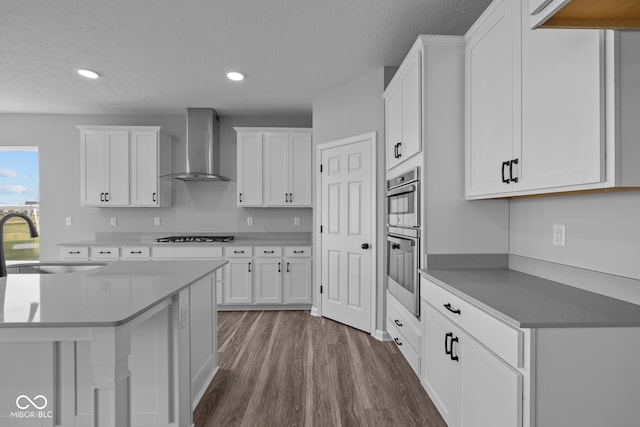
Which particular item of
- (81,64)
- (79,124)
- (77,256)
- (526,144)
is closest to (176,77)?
(81,64)

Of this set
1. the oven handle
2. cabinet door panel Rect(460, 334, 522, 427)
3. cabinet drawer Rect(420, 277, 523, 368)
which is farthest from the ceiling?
cabinet door panel Rect(460, 334, 522, 427)

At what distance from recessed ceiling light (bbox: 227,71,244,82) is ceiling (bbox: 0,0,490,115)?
0.06 m

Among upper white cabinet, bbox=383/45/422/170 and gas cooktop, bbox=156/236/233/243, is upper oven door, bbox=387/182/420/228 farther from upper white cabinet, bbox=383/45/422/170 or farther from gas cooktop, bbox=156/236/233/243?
gas cooktop, bbox=156/236/233/243

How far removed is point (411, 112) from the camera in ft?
7.06

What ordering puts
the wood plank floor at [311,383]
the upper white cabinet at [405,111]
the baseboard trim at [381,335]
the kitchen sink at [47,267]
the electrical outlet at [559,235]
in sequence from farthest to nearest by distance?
1. the baseboard trim at [381,335]
2. the kitchen sink at [47,267]
3. the upper white cabinet at [405,111]
4. the wood plank floor at [311,383]
5. the electrical outlet at [559,235]

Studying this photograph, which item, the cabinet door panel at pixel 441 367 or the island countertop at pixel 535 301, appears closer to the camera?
the island countertop at pixel 535 301

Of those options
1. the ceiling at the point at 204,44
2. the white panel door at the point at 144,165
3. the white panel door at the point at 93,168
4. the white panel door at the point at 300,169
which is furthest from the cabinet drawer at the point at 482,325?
the white panel door at the point at 93,168

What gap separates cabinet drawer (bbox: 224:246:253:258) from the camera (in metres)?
4.05

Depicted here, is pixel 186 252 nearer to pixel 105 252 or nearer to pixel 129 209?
pixel 105 252

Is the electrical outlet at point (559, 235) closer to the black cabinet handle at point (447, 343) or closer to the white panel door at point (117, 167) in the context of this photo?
the black cabinet handle at point (447, 343)

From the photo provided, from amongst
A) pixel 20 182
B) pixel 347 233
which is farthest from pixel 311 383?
pixel 20 182

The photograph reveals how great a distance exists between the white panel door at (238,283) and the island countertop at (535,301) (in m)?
2.71

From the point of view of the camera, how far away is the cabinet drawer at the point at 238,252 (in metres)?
4.05

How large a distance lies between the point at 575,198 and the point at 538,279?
1.49 feet
